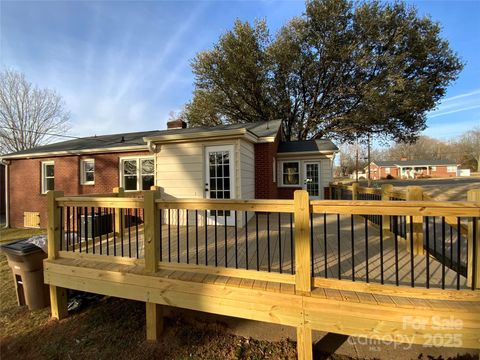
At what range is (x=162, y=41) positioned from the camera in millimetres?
9695

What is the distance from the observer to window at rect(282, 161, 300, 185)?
1104 cm

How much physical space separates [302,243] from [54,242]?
3639mm

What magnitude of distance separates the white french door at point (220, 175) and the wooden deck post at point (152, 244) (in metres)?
3.52

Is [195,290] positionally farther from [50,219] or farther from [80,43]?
[80,43]

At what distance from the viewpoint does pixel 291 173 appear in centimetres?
1115

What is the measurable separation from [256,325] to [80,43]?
1165cm

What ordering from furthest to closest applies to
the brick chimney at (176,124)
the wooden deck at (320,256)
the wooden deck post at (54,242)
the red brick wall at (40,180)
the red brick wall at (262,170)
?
1. the brick chimney at (176,124)
2. the red brick wall at (40,180)
3. the red brick wall at (262,170)
4. the wooden deck post at (54,242)
5. the wooden deck at (320,256)

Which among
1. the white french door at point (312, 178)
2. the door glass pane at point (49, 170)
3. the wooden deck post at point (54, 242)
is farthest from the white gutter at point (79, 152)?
the white french door at point (312, 178)

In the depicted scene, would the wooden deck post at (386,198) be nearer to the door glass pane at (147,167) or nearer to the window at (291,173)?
the window at (291,173)

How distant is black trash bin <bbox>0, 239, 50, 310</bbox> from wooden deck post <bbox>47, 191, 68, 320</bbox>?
378 millimetres

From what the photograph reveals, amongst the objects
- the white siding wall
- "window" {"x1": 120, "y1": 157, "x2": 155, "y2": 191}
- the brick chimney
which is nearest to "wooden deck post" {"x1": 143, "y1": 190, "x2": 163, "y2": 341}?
the white siding wall

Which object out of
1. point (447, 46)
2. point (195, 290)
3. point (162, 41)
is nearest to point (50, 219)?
point (195, 290)

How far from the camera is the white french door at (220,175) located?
21.0 ft

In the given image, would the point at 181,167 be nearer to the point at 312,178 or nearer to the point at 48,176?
the point at 312,178
